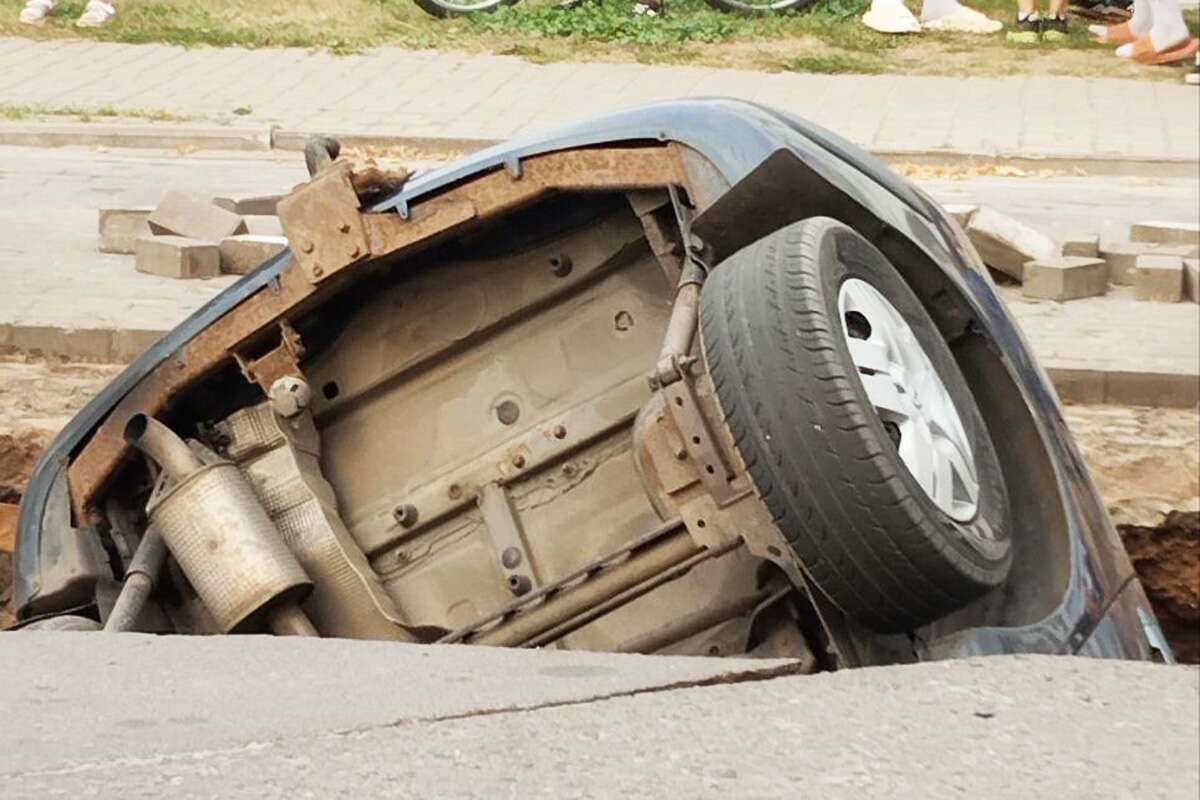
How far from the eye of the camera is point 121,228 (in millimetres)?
10641

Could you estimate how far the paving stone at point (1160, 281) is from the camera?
31.9 ft

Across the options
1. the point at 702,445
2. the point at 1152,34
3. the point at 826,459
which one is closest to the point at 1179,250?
the point at 1152,34

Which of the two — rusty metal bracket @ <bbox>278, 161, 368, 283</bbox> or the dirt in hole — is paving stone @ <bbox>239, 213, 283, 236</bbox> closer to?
the dirt in hole

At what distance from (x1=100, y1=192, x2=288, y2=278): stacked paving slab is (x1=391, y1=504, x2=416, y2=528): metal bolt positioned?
4.08m

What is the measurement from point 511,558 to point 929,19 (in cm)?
380

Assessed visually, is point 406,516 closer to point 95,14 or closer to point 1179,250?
point 95,14

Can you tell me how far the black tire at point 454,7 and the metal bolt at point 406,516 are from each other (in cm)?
405

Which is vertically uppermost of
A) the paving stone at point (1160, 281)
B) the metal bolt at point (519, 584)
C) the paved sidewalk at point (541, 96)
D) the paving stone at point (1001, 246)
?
the metal bolt at point (519, 584)

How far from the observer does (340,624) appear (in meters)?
5.13

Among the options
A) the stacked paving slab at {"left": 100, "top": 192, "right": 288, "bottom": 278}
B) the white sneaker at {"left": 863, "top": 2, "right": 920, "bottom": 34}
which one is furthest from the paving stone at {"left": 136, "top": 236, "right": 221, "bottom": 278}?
the white sneaker at {"left": 863, "top": 2, "right": 920, "bottom": 34}

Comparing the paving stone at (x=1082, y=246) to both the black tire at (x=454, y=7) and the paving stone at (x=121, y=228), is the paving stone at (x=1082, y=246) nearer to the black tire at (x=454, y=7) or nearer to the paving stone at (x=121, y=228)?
the black tire at (x=454, y=7)

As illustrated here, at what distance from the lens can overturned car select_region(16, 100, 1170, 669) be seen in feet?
14.0

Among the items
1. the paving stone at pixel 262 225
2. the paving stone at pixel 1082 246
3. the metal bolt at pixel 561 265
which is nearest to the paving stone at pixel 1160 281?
the paving stone at pixel 1082 246

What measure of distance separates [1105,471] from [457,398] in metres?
2.72
